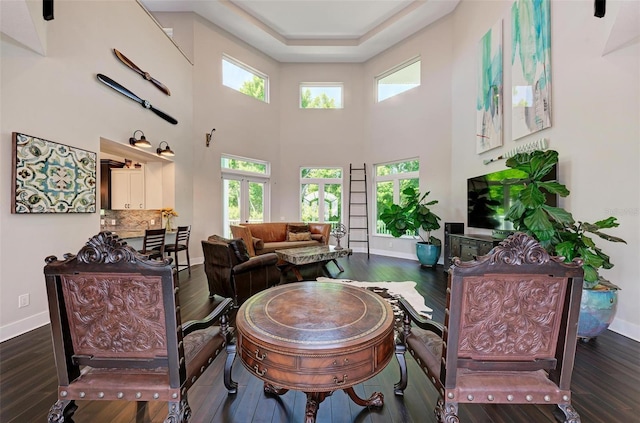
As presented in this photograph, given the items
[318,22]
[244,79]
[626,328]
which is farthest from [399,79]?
[626,328]

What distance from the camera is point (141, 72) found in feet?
14.2

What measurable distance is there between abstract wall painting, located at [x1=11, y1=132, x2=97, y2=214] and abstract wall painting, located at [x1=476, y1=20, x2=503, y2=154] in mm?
6179

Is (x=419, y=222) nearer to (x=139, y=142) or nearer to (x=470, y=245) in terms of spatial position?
(x=470, y=245)

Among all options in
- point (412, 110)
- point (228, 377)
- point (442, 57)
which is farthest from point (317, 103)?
point (228, 377)

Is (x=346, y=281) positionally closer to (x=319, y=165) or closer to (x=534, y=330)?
(x=534, y=330)

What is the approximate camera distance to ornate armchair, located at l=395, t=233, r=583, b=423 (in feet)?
3.49

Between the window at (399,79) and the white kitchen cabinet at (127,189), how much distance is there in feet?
21.3

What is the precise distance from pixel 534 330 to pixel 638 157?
8.93 ft

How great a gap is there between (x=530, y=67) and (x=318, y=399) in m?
4.89

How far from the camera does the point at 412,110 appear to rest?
6.75 meters

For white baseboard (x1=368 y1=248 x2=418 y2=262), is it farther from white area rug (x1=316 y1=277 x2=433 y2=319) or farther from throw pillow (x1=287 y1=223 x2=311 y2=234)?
white area rug (x1=316 y1=277 x2=433 y2=319)

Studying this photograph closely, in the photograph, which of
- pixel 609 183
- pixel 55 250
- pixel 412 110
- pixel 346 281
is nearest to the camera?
pixel 609 183

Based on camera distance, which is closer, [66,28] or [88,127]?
[66,28]

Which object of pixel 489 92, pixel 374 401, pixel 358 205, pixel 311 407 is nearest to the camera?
pixel 311 407
